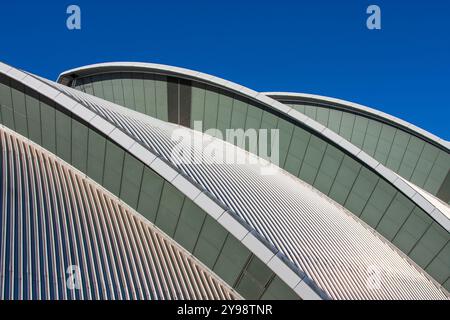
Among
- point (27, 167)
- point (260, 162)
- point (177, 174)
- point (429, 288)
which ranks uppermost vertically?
point (177, 174)

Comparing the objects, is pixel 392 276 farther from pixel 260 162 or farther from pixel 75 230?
pixel 75 230

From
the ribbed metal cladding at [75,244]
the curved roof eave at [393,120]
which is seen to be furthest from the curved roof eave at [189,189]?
the curved roof eave at [393,120]

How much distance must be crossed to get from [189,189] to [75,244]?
10.9 ft

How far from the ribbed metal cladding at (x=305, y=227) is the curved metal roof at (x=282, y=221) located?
1.7 inches

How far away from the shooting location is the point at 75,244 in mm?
10570

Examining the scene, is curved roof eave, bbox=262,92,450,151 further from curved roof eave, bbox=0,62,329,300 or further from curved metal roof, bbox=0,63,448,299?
curved roof eave, bbox=0,62,329,300

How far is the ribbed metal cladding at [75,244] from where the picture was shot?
9.36 m

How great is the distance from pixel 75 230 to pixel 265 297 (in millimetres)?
5556

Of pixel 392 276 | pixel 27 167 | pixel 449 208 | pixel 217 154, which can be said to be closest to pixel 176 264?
pixel 27 167

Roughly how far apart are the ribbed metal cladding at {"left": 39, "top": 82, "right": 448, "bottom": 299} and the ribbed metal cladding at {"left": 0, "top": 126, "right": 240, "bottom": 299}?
7.14 ft

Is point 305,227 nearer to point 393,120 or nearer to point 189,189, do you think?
point 189,189

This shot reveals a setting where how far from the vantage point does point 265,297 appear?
11.1 m

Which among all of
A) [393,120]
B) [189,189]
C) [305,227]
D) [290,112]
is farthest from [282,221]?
[393,120]
